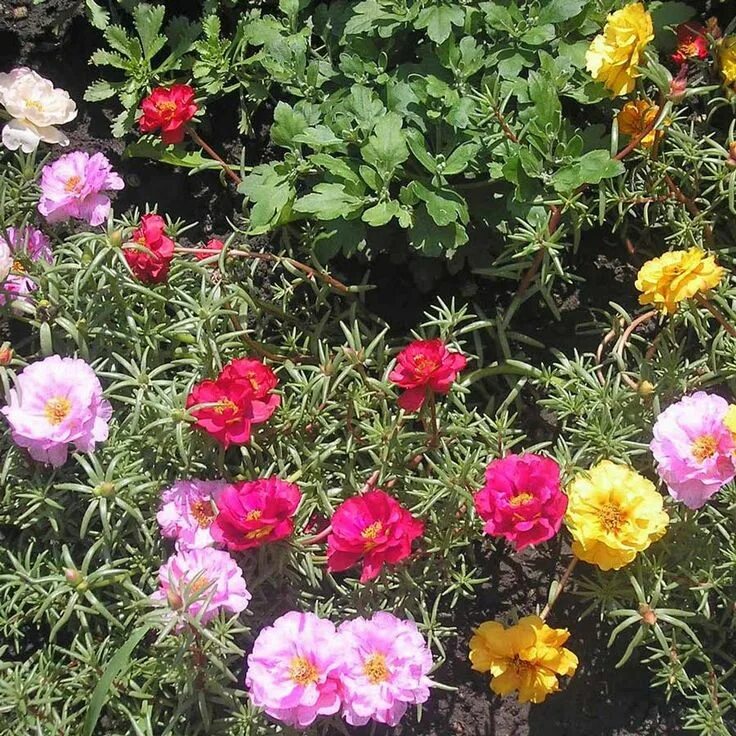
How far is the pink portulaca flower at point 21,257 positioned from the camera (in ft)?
6.40

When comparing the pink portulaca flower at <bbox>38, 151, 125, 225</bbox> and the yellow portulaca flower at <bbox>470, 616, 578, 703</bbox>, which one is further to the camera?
the pink portulaca flower at <bbox>38, 151, 125, 225</bbox>

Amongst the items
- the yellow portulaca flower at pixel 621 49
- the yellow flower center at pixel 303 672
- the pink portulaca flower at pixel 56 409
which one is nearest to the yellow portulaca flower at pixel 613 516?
the yellow flower center at pixel 303 672

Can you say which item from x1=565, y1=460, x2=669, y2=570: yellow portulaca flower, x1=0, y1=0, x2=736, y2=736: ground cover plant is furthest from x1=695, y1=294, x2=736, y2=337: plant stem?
x1=565, y1=460, x2=669, y2=570: yellow portulaca flower

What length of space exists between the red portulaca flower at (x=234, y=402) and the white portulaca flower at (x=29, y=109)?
86cm

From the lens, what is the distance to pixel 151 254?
1.89m

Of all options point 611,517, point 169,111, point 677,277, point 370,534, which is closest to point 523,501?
Result: point 611,517

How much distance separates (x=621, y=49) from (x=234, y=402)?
1.09 m

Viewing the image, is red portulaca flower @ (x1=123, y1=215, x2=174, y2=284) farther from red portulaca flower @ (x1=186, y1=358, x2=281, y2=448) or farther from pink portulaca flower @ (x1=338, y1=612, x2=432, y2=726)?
pink portulaca flower @ (x1=338, y1=612, x2=432, y2=726)

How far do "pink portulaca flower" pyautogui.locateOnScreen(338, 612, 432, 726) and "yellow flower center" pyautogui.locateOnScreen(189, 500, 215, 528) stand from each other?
15.6 inches

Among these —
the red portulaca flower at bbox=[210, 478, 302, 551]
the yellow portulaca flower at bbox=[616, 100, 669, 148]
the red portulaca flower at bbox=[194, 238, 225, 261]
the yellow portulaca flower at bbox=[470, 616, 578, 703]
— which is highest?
the yellow portulaca flower at bbox=[616, 100, 669, 148]

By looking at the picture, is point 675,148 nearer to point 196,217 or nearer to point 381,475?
point 381,475

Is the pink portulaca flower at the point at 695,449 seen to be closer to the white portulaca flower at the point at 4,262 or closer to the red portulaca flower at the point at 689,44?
the red portulaca flower at the point at 689,44

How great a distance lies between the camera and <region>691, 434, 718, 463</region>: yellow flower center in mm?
1623

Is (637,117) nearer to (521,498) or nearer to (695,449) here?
(695,449)
